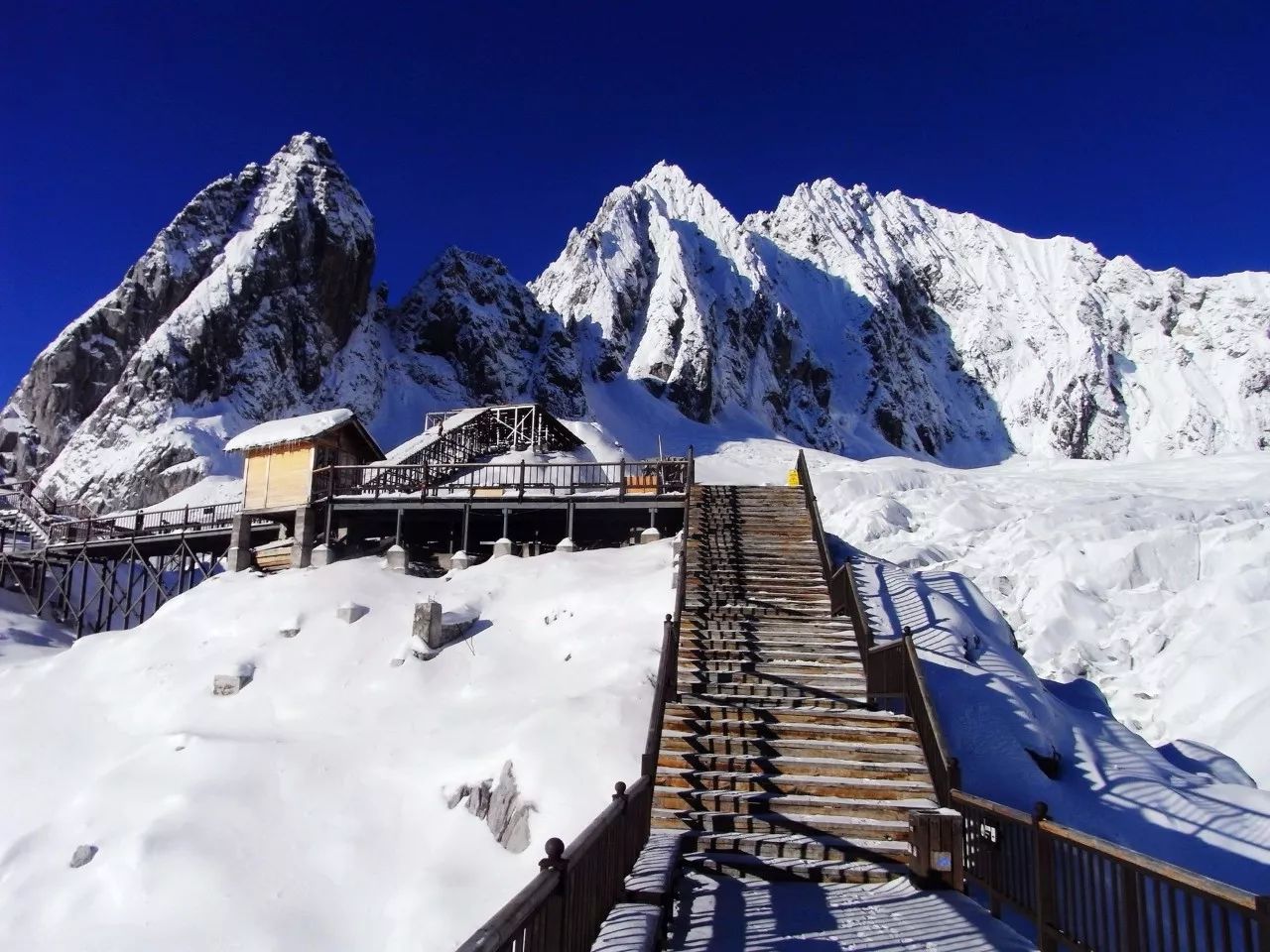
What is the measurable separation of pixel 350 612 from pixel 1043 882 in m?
16.8

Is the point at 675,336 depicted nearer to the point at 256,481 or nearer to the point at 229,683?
the point at 256,481

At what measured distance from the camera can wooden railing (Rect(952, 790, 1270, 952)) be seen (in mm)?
4207

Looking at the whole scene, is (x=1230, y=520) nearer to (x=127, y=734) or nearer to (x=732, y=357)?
(x=127, y=734)

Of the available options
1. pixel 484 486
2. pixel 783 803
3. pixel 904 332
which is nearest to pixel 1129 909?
pixel 783 803

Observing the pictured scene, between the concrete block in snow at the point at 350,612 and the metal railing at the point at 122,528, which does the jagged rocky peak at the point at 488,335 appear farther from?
the concrete block in snow at the point at 350,612

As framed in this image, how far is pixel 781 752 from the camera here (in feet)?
32.8

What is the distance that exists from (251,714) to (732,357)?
97059mm

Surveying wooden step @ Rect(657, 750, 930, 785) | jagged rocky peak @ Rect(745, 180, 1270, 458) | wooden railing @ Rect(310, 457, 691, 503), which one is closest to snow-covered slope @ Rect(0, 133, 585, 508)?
wooden railing @ Rect(310, 457, 691, 503)

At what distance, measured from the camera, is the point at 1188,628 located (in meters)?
27.2

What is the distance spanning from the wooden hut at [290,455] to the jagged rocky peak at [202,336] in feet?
116

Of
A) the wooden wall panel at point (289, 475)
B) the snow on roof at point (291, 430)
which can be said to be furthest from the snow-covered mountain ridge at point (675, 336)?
the wooden wall panel at point (289, 475)

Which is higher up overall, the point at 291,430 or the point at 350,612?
the point at 291,430

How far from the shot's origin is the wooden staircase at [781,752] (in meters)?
8.22

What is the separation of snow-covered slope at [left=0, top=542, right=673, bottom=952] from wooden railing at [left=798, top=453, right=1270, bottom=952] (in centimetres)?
465
